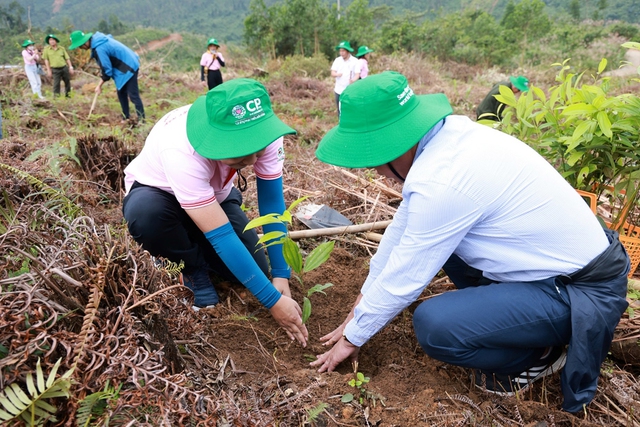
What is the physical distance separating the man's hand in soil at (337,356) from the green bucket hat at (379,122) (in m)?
0.70

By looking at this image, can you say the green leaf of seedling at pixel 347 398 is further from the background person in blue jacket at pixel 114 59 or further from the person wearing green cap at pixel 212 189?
the background person in blue jacket at pixel 114 59

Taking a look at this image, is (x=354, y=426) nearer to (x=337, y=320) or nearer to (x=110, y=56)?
(x=337, y=320)

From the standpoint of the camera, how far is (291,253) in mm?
1851

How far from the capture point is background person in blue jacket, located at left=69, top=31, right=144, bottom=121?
18.8ft

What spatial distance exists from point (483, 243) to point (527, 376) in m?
0.58

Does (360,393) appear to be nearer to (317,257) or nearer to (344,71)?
(317,257)

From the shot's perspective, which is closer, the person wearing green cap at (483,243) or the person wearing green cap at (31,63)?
the person wearing green cap at (483,243)

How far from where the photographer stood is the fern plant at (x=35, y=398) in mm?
935

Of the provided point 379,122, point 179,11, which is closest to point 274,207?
point 379,122

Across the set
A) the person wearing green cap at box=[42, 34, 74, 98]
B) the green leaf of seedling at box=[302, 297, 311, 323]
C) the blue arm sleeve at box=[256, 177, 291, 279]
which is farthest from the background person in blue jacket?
the green leaf of seedling at box=[302, 297, 311, 323]

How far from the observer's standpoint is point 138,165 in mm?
2006

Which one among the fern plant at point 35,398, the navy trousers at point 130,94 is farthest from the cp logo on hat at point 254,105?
the navy trousers at point 130,94

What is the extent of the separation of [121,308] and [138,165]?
1024 millimetres

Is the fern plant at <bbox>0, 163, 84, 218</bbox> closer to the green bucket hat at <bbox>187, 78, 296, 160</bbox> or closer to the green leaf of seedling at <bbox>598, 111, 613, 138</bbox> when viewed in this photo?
the green bucket hat at <bbox>187, 78, 296, 160</bbox>
